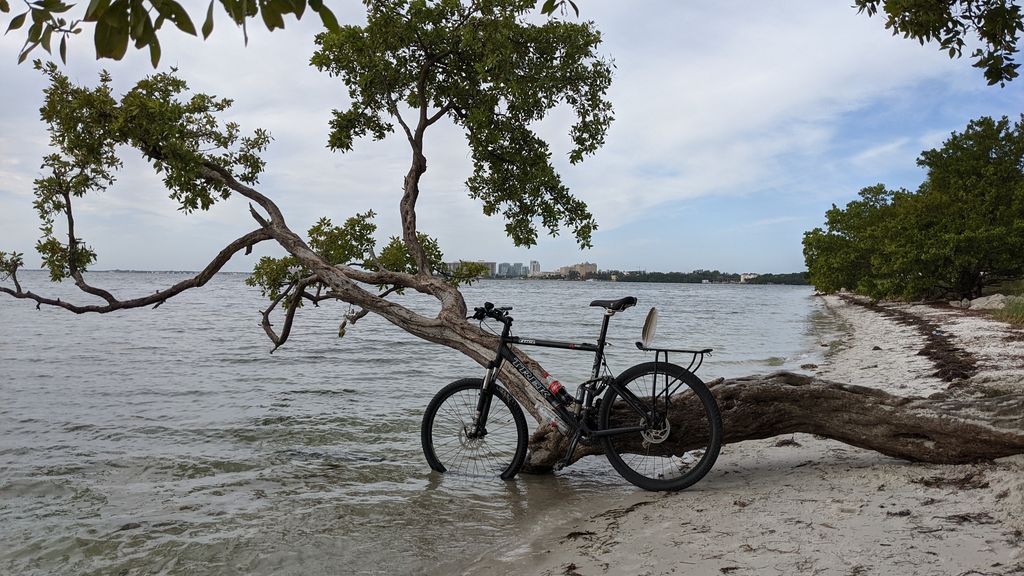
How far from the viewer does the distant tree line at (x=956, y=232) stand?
3500cm

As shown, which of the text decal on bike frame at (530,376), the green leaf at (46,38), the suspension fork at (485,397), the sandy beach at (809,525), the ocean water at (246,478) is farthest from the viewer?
the suspension fork at (485,397)

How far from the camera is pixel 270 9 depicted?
199cm

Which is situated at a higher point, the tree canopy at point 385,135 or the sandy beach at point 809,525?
the tree canopy at point 385,135

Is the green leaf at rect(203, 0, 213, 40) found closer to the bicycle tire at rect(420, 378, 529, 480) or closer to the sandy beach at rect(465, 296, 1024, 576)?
the sandy beach at rect(465, 296, 1024, 576)

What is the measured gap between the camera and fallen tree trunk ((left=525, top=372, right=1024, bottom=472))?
478 cm

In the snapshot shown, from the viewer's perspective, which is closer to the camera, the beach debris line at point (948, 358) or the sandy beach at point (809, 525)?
the sandy beach at point (809, 525)

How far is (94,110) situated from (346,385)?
27.1ft

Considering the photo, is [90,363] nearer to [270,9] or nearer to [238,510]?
[238,510]

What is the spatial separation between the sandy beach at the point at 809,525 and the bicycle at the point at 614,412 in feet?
1.25

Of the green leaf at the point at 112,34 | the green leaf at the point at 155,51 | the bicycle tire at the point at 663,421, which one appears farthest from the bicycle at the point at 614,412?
the green leaf at the point at 112,34

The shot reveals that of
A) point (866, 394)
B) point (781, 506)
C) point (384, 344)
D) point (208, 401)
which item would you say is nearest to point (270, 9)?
point (781, 506)

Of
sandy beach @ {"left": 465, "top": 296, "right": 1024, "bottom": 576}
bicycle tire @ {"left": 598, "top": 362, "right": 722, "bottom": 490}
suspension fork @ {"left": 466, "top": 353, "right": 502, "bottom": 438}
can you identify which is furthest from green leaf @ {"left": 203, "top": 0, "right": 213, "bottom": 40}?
suspension fork @ {"left": 466, "top": 353, "right": 502, "bottom": 438}

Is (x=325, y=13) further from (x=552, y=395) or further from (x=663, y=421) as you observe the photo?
(x=663, y=421)

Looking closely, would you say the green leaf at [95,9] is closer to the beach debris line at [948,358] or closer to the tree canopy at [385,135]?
the tree canopy at [385,135]
